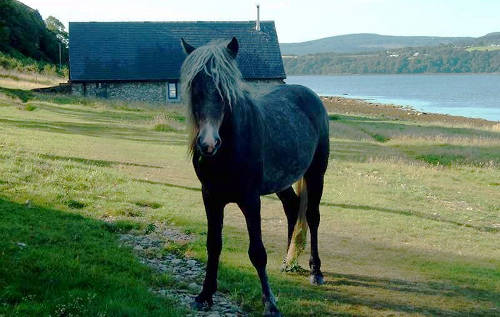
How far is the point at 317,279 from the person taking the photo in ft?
27.6

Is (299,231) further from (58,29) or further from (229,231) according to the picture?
(58,29)

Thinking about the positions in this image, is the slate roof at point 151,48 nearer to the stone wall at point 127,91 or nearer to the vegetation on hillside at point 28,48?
the stone wall at point 127,91

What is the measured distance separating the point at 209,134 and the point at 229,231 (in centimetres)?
650

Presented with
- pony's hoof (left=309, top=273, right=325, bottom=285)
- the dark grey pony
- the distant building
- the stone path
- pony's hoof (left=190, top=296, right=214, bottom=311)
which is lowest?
pony's hoof (left=309, top=273, right=325, bottom=285)

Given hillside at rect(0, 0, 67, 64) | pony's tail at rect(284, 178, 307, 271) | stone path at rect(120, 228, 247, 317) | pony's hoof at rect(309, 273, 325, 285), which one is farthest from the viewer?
hillside at rect(0, 0, 67, 64)

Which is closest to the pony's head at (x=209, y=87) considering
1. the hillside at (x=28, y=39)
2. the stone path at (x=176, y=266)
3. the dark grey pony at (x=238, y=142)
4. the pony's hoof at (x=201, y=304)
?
the dark grey pony at (x=238, y=142)

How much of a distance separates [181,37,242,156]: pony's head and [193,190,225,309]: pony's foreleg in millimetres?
895

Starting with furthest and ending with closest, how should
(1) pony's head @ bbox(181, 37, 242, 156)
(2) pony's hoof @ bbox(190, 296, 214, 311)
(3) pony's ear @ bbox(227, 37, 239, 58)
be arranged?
(2) pony's hoof @ bbox(190, 296, 214, 311)
(3) pony's ear @ bbox(227, 37, 239, 58)
(1) pony's head @ bbox(181, 37, 242, 156)

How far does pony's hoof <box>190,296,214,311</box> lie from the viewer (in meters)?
6.84

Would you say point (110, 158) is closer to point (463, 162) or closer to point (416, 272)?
point (416, 272)

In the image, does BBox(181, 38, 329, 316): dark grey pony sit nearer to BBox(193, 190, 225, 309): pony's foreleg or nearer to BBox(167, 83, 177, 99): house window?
BBox(193, 190, 225, 309): pony's foreleg

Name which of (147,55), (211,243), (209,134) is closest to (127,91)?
(147,55)

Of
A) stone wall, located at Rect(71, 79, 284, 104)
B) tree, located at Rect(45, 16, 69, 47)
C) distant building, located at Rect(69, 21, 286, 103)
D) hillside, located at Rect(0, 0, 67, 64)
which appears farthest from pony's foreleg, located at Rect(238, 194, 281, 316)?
tree, located at Rect(45, 16, 69, 47)

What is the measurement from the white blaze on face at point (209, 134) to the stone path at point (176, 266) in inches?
91.0
